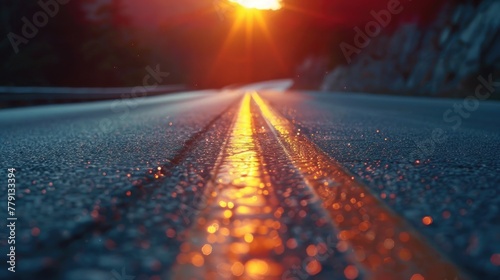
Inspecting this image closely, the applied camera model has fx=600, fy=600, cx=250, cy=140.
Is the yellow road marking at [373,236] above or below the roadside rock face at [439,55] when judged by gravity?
above

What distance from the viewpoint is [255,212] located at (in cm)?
344

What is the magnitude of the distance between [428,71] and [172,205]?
29103 millimetres

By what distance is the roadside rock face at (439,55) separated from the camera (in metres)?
25.6

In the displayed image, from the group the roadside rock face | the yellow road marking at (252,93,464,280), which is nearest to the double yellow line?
the yellow road marking at (252,93,464,280)

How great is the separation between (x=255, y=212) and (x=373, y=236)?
30.6 inches

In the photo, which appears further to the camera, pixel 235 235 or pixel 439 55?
pixel 439 55

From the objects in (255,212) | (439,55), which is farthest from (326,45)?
(255,212)

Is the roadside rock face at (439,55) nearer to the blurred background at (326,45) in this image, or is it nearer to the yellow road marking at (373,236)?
the blurred background at (326,45)

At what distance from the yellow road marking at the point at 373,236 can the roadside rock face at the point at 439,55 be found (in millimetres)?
22377

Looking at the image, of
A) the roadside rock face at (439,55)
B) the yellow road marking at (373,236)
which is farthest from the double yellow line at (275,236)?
the roadside rock face at (439,55)

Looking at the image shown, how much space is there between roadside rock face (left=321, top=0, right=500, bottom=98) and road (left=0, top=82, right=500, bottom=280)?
20.3m

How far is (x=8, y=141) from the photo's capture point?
8211 mm

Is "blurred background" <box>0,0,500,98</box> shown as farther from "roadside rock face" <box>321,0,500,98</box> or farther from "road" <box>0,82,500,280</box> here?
"road" <box>0,82,500,280</box>

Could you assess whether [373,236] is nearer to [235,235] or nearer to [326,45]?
[235,235]
